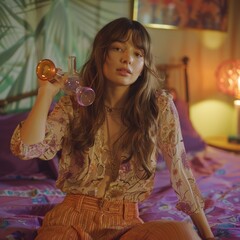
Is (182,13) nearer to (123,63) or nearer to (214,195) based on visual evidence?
(214,195)

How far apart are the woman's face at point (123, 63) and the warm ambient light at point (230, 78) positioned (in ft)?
5.68

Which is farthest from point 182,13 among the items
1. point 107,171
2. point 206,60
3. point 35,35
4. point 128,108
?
point 107,171

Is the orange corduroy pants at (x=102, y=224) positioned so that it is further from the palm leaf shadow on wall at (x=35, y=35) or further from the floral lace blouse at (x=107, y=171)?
the palm leaf shadow on wall at (x=35, y=35)

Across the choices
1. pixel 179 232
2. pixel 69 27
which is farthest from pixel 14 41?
pixel 179 232

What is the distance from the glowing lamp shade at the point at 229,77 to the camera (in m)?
2.77

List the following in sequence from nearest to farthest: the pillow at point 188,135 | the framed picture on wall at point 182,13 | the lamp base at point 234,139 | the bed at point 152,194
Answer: the bed at point 152,194 < the pillow at point 188,135 < the framed picture on wall at point 182,13 < the lamp base at point 234,139

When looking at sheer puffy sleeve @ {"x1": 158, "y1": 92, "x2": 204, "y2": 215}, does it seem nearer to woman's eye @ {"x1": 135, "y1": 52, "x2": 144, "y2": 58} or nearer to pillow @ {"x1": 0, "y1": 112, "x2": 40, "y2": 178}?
woman's eye @ {"x1": 135, "y1": 52, "x2": 144, "y2": 58}

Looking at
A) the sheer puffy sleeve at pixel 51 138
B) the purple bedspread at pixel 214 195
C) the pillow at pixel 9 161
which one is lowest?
the purple bedspread at pixel 214 195

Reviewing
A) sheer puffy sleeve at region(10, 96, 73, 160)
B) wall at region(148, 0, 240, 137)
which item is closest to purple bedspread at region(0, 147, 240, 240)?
sheer puffy sleeve at region(10, 96, 73, 160)

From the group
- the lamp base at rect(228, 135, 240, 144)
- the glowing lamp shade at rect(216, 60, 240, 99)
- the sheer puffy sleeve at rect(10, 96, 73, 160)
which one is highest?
the glowing lamp shade at rect(216, 60, 240, 99)

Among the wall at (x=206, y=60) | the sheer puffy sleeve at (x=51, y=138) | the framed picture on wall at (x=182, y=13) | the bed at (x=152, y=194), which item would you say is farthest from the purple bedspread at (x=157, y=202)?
the framed picture on wall at (x=182, y=13)

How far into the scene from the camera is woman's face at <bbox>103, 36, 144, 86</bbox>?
1192mm

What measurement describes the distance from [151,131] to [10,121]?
98cm

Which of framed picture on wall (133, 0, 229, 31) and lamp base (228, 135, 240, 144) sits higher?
framed picture on wall (133, 0, 229, 31)
